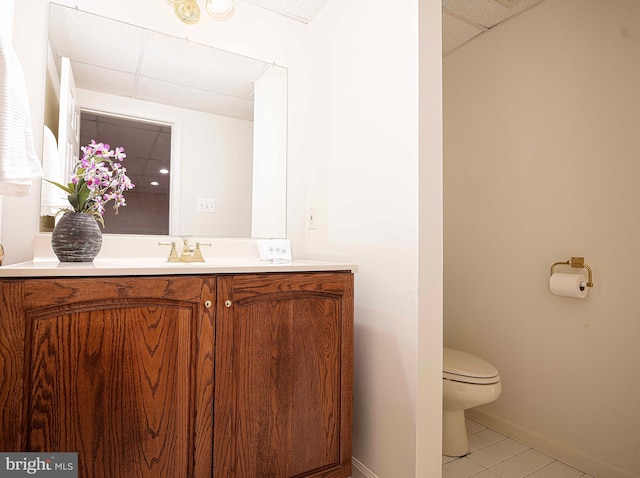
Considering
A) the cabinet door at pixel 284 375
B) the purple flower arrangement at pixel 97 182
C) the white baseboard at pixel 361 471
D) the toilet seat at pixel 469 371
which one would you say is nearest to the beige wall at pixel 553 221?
the toilet seat at pixel 469 371

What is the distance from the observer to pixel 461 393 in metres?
1.73

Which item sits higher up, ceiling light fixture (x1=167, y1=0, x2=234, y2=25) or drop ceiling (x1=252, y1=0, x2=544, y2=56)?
drop ceiling (x1=252, y1=0, x2=544, y2=56)

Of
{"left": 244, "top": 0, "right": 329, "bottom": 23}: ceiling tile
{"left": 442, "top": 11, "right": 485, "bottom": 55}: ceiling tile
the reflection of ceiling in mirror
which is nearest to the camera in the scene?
the reflection of ceiling in mirror

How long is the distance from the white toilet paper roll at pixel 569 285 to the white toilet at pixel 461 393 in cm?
51

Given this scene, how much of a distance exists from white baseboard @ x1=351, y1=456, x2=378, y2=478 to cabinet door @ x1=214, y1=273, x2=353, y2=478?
6.6 inches

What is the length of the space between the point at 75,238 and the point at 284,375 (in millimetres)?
838

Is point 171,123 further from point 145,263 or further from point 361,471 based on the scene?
point 361,471

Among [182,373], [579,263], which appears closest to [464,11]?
[579,263]

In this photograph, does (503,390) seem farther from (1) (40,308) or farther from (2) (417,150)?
(1) (40,308)

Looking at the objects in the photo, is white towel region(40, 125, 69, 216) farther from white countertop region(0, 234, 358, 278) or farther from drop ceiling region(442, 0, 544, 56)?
drop ceiling region(442, 0, 544, 56)

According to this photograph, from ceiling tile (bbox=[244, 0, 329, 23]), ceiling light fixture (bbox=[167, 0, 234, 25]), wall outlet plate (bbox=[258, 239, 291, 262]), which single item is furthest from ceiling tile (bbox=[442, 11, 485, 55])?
wall outlet plate (bbox=[258, 239, 291, 262])

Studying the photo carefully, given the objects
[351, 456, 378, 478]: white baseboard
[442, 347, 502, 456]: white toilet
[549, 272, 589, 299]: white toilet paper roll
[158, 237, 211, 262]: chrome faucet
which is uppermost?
[158, 237, 211, 262]: chrome faucet

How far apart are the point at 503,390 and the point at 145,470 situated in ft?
6.22

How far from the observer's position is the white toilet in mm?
1718
